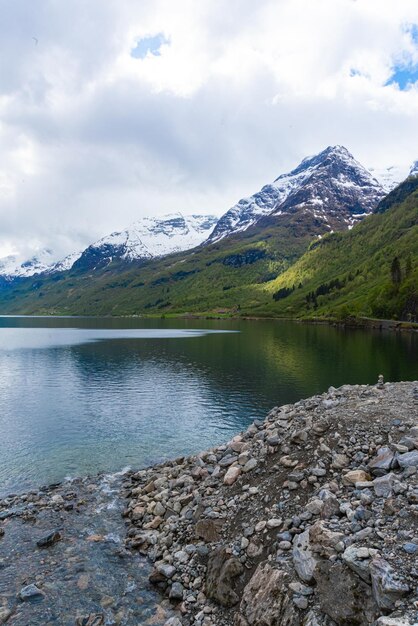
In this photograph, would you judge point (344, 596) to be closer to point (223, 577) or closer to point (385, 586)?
point (385, 586)

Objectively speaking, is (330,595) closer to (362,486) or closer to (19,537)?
(362,486)

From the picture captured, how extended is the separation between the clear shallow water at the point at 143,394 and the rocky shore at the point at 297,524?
11.2 metres

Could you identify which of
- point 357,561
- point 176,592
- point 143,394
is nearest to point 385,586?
point 357,561

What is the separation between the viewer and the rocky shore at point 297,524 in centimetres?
1373

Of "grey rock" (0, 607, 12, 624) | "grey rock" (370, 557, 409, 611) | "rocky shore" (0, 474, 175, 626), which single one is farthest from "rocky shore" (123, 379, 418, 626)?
"grey rock" (0, 607, 12, 624)

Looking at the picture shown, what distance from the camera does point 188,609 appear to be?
17.2m

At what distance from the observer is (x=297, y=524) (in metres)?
18.0

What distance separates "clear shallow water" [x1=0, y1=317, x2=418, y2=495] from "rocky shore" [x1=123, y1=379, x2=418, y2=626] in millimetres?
11163

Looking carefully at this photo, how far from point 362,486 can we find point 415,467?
8.43 ft

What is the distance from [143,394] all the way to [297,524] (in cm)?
5095

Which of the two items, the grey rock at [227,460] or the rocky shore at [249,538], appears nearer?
the rocky shore at [249,538]

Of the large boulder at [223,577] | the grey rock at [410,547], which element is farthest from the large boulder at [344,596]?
the large boulder at [223,577]

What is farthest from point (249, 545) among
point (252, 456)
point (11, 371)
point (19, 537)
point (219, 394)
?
point (11, 371)

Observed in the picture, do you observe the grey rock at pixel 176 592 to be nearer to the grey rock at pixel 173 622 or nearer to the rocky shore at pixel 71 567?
the rocky shore at pixel 71 567
